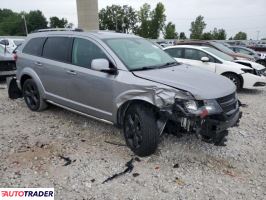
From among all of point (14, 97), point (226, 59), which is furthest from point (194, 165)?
point (226, 59)

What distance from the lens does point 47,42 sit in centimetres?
571

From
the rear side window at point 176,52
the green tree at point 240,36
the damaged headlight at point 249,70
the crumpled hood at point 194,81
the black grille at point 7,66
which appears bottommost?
the damaged headlight at point 249,70

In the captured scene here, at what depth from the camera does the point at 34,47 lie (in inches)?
236

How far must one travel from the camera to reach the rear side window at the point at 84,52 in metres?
4.67

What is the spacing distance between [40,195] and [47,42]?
10.8 feet

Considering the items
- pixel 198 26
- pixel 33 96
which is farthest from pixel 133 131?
pixel 198 26

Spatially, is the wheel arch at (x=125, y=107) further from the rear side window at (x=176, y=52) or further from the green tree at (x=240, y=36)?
the green tree at (x=240, y=36)

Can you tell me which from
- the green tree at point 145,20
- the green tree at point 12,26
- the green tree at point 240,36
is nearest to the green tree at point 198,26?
the green tree at point 145,20

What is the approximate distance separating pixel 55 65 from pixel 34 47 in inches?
40.0

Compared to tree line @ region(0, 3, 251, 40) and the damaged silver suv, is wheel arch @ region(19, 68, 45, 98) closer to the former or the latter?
the damaged silver suv

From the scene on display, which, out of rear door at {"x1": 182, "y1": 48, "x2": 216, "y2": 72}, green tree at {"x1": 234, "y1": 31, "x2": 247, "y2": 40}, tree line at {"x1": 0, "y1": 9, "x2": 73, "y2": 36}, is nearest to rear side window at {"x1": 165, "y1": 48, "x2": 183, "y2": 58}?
rear door at {"x1": 182, "y1": 48, "x2": 216, "y2": 72}

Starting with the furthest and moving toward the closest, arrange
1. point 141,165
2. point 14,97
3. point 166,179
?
point 14,97 → point 141,165 → point 166,179

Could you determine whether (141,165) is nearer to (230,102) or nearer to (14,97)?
(230,102)

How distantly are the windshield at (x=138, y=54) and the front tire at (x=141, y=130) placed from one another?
0.68 meters
